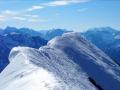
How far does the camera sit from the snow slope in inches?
538

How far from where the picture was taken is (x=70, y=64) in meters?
17.9

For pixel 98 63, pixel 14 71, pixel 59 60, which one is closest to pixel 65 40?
pixel 98 63

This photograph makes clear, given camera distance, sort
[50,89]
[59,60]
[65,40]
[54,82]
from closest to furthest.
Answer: [50,89] → [54,82] → [59,60] → [65,40]

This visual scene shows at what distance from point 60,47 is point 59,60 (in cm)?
407

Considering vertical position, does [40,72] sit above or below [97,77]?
above

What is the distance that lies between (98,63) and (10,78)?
8.70m

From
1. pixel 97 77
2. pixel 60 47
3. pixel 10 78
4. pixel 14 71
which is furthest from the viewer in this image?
pixel 60 47

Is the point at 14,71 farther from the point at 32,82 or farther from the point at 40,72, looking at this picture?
the point at 32,82

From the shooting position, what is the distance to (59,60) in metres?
17.5

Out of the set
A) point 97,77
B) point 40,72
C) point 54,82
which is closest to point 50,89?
point 54,82

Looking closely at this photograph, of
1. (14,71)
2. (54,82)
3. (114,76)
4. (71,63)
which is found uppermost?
(54,82)

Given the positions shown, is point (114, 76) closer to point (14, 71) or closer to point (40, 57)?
point (40, 57)

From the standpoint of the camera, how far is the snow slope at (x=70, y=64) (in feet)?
44.8

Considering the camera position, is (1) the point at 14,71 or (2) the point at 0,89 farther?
(1) the point at 14,71
